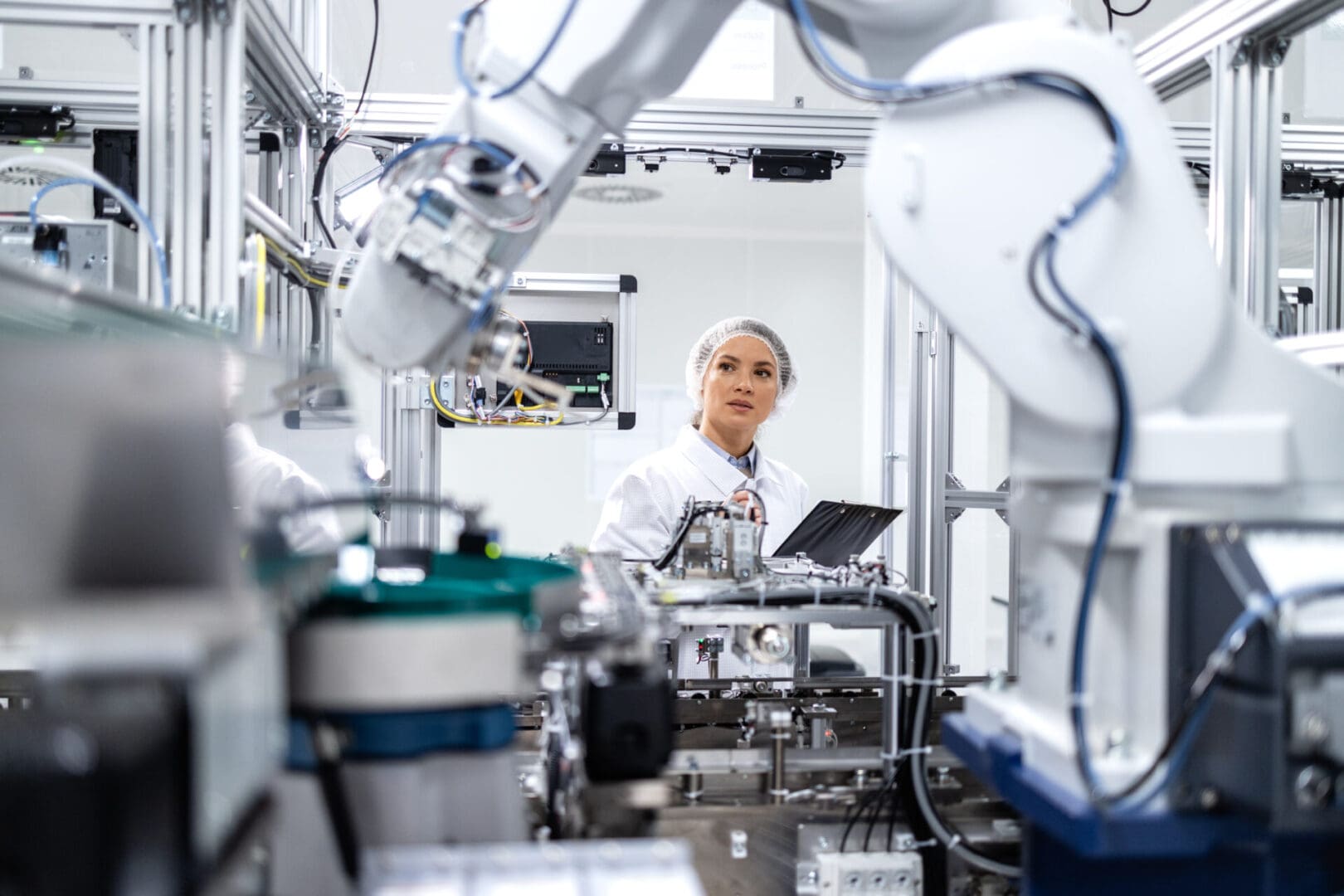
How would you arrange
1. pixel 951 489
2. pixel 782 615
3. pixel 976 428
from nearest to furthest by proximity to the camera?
pixel 782 615 → pixel 951 489 → pixel 976 428

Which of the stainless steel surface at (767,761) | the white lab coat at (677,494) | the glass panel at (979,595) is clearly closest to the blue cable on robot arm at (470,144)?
the stainless steel surface at (767,761)

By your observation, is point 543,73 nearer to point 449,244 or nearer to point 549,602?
point 449,244

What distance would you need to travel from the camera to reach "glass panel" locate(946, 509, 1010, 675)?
4340 mm

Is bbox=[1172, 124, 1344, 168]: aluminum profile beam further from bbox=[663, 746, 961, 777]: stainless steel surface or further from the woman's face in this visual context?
bbox=[663, 746, 961, 777]: stainless steel surface

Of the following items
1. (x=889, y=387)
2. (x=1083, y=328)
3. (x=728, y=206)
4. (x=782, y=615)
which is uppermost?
(x=728, y=206)

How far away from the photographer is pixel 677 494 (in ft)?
9.50

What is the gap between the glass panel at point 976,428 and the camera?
4.14 m

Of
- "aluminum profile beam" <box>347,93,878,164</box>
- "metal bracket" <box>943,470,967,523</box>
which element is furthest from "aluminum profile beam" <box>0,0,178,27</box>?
"metal bracket" <box>943,470,967,523</box>

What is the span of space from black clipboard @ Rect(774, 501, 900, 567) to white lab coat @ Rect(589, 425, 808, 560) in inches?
17.1

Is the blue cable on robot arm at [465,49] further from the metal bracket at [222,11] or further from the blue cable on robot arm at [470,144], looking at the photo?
the metal bracket at [222,11]

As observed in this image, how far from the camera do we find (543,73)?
1.11 meters

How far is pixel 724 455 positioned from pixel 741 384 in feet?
0.77

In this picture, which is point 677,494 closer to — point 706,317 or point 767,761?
point 767,761

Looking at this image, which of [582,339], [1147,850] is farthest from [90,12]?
[1147,850]
